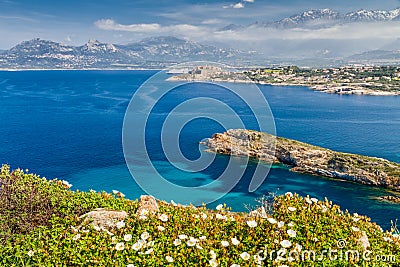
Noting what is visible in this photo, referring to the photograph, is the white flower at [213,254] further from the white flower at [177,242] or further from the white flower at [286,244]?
the white flower at [286,244]

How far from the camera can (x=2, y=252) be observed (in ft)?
15.7

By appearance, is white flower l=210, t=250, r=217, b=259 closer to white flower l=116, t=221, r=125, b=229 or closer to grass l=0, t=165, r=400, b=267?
grass l=0, t=165, r=400, b=267

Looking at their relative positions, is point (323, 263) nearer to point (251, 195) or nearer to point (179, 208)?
point (179, 208)

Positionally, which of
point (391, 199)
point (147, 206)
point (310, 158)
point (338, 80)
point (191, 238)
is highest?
point (338, 80)

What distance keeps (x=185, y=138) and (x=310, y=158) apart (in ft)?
56.5

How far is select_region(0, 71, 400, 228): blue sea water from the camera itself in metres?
29.8

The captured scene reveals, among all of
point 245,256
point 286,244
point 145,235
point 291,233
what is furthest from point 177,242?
point 291,233

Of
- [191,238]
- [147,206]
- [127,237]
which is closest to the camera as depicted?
[191,238]

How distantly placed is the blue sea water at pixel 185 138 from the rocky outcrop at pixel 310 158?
1268mm

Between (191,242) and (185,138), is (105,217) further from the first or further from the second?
(185,138)

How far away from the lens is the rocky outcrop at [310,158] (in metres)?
30.8

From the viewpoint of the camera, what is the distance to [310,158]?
34.8 meters

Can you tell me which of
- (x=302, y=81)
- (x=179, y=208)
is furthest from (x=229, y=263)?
(x=302, y=81)

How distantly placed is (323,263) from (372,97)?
87201 mm
